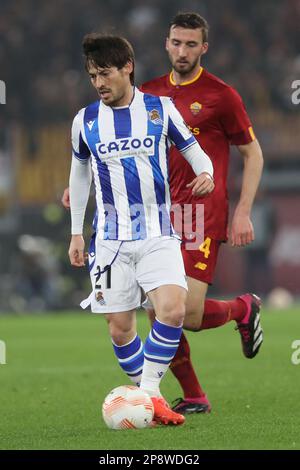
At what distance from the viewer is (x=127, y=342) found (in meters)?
6.04

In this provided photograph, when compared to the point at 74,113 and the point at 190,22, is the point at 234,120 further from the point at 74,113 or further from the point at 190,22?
the point at 74,113

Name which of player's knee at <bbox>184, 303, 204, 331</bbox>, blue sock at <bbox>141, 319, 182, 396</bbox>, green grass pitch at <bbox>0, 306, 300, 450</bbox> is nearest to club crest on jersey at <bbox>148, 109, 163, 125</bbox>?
blue sock at <bbox>141, 319, 182, 396</bbox>

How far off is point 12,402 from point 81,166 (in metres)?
1.87

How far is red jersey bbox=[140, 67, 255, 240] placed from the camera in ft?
22.0

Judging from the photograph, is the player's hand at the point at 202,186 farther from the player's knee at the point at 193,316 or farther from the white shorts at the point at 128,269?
the player's knee at the point at 193,316

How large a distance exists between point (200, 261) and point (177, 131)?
1074mm

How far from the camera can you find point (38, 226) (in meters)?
18.5

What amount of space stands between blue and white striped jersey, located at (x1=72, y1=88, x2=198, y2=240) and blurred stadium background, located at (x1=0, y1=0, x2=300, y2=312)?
38.8 ft

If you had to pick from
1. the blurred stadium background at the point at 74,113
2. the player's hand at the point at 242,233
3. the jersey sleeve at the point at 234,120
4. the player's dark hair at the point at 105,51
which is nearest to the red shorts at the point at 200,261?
the player's hand at the point at 242,233

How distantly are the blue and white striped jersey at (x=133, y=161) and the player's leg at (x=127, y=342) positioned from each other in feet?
1.32

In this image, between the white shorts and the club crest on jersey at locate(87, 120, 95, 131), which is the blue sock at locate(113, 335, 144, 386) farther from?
the club crest on jersey at locate(87, 120, 95, 131)

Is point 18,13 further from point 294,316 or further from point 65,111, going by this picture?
point 294,316

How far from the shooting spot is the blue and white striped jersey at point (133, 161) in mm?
5859

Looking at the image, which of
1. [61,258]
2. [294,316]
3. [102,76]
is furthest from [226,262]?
[102,76]
